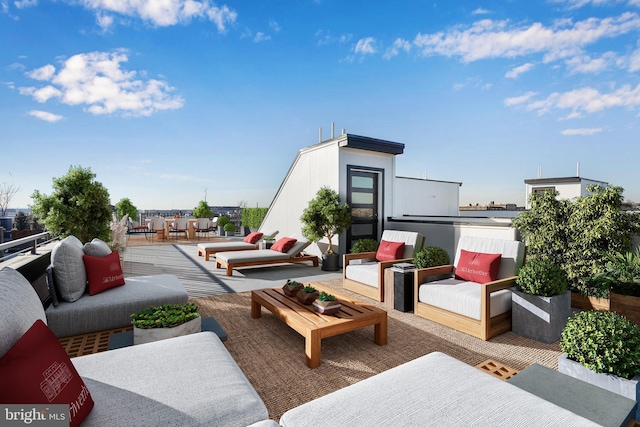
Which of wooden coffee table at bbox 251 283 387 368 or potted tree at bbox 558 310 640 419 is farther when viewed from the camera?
wooden coffee table at bbox 251 283 387 368

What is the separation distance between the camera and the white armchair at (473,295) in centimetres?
311

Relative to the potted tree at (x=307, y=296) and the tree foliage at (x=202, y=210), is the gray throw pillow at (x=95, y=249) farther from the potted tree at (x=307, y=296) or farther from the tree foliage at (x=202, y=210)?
the tree foliage at (x=202, y=210)

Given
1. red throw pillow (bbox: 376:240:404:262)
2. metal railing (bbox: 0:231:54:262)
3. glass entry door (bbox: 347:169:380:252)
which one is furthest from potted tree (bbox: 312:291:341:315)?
glass entry door (bbox: 347:169:380:252)

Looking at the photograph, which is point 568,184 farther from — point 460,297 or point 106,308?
point 106,308

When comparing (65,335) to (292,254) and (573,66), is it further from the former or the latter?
(573,66)

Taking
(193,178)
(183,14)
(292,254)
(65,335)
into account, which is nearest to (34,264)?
(65,335)

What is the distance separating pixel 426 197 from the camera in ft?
32.8

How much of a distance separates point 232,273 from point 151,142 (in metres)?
9.17

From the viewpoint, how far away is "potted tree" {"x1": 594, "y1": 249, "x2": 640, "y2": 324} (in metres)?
2.94

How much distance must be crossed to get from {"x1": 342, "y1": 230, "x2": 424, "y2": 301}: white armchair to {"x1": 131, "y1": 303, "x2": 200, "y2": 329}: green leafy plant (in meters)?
2.65

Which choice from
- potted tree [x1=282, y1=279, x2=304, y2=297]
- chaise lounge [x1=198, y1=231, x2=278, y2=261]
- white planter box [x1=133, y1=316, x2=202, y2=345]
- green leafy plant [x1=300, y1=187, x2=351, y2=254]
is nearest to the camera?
white planter box [x1=133, y1=316, x2=202, y2=345]

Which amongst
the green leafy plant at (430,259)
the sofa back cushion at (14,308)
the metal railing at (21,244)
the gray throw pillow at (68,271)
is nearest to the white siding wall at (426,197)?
the green leafy plant at (430,259)

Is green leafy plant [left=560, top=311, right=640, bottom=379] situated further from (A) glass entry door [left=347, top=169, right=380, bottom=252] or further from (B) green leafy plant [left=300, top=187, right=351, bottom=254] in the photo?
(A) glass entry door [left=347, top=169, right=380, bottom=252]

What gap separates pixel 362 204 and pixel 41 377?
266 inches
